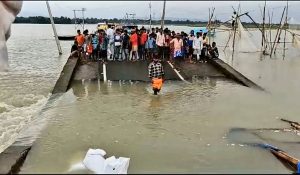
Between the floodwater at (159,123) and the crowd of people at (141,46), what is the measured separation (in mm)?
3564

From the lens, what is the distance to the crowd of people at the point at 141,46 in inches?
707

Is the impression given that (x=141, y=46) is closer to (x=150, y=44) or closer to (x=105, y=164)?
(x=150, y=44)

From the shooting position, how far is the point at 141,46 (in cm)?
1836

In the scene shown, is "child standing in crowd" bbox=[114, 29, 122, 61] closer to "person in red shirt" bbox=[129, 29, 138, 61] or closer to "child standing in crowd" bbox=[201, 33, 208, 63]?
"person in red shirt" bbox=[129, 29, 138, 61]

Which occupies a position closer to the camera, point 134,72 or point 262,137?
point 262,137

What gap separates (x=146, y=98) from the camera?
11578 mm

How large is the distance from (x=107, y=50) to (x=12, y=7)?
1524cm

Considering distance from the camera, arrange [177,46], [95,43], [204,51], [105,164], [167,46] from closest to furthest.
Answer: [105,164] → [95,43] → [177,46] → [167,46] → [204,51]

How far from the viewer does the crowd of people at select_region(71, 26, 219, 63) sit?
18.0m

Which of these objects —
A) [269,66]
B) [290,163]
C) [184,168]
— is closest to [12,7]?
[184,168]

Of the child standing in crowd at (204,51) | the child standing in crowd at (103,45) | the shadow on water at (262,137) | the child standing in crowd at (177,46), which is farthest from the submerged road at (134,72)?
the shadow on water at (262,137)

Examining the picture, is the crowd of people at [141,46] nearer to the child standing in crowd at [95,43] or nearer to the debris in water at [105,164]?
the child standing in crowd at [95,43]

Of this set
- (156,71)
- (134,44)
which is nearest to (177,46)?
(134,44)

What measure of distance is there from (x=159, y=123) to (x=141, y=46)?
9.99 m
